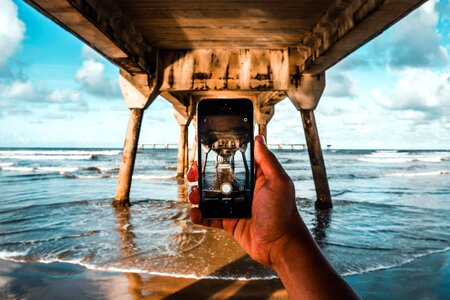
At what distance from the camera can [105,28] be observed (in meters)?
5.08

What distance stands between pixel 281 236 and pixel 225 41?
636 centimetres

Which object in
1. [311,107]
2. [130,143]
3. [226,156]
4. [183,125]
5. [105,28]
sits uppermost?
[105,28]

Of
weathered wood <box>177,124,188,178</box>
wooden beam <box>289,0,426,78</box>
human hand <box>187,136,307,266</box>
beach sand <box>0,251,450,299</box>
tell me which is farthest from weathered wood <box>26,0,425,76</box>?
weathered wood <box>177,124,188,178</box>

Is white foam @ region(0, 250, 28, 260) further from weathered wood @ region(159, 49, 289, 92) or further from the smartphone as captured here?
weathered wood @ region(159, 49, 289, 92)

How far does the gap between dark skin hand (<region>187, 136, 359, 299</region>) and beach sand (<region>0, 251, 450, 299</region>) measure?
1814 millimetres

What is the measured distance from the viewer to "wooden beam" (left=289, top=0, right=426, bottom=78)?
13.4 feet

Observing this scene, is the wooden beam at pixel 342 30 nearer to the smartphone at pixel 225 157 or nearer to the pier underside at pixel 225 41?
the pier underside at pixel 225 41

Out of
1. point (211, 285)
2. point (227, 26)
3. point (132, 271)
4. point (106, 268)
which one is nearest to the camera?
point (211, 285)

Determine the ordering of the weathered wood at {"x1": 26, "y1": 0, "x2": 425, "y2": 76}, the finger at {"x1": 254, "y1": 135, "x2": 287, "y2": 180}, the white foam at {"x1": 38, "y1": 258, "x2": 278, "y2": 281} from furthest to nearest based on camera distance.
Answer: the weathered wood at {"x1": 26, "y1": 0, "x2": 425, "y2": 76} → the white foam at {"x1": 38, "y1": 258, "x2": 278, "y2": 281} → the finger at {"x1": 254, "y1": 135, "x2": 287, "y2": 180}

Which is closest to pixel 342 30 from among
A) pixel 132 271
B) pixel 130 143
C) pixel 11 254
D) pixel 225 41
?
pixel 225 41

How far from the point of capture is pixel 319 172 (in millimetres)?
7789

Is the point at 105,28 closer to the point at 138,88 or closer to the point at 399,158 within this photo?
the point at 138,88

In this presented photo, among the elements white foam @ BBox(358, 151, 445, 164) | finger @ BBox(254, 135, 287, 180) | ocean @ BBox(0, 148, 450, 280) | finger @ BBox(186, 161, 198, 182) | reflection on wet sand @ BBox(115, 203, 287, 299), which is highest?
finger @ BBox(254, 135, 287, 180)

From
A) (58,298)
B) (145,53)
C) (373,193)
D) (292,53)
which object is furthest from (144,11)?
(373,193)
